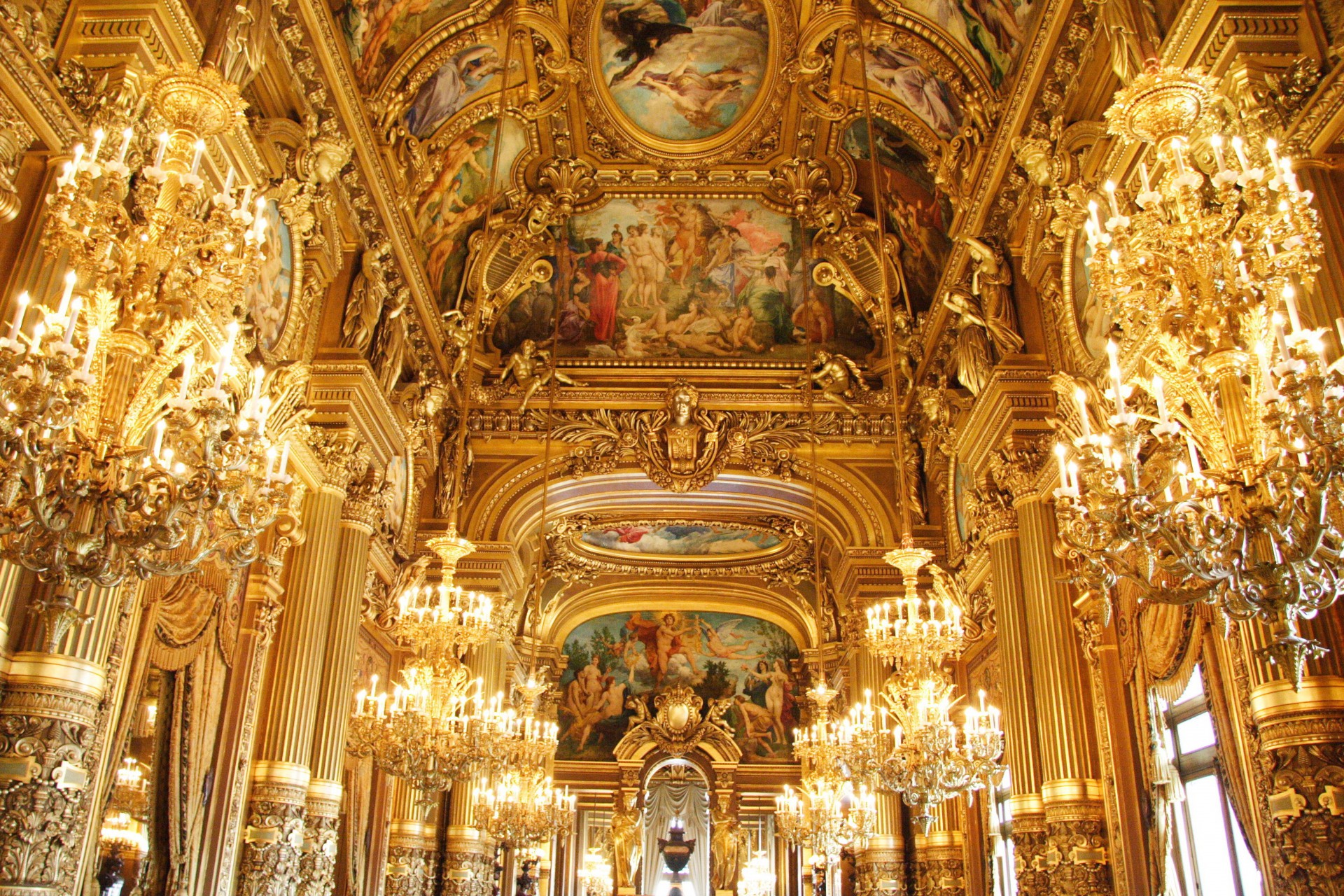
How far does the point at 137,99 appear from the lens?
6402 millimetres

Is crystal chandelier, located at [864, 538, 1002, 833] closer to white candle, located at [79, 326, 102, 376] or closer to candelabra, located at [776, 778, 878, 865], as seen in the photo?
candelabra, located at [776, 778, 878, 865]

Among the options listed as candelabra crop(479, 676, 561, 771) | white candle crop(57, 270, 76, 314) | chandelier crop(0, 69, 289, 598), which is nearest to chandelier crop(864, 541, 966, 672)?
candelabra crop(479, 676, 561, 771)

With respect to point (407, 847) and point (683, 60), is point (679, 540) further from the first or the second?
point (683, 60)

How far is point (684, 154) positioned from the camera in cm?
1420

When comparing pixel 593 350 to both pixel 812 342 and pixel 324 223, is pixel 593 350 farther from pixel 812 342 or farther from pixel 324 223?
pixel 324 223

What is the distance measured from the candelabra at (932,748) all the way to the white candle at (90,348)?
6.05 m

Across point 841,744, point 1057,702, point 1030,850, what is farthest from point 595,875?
point 1057,702

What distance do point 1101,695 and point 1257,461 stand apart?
16.0 ft

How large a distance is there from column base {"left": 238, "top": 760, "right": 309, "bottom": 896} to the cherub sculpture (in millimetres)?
7205

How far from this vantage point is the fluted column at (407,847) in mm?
12516

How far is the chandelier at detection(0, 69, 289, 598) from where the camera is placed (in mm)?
4016

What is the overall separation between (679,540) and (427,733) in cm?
1437

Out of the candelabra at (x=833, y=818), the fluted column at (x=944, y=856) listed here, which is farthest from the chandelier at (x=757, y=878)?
the fluted column at (x=944, y=856)

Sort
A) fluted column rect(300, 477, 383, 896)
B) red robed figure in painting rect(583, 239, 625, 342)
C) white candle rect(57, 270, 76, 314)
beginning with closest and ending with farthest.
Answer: white candle rect(57, 270, 76, 314), fluted column rect(300, 477, 383, 896), red robed figure in painting rect(583, 239, 625, 342)
